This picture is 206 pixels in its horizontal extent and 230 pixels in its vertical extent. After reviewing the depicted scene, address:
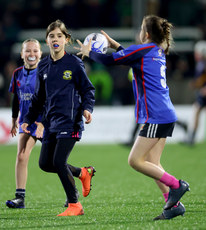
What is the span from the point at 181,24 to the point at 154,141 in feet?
48.9

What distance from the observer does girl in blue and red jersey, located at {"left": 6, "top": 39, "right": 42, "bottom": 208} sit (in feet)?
22.0

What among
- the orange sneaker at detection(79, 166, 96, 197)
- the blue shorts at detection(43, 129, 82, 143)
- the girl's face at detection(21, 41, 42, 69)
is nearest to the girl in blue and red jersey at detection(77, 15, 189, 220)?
the blue shorts at detection(43, 129, 82, 143)

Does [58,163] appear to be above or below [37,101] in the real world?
below

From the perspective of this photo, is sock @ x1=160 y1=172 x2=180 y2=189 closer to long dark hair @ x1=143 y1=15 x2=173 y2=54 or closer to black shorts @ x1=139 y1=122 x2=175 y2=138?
black shorts @ x1=139 y1=122 x2=175 y2=138

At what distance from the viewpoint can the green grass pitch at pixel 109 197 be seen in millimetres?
5359

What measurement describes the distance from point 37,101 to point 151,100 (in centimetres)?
134

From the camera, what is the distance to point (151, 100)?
5.51 metres

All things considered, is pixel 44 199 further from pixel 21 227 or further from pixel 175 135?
pixel 175 135

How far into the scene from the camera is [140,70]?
18.2ft

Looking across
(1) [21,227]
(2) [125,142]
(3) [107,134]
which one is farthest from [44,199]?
(3) [107,134]

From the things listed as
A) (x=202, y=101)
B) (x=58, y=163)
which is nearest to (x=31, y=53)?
(x=58, y=163)

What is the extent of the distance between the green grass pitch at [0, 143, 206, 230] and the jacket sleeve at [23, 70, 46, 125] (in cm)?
104

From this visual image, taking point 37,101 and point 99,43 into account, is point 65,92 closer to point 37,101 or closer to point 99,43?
point 37,101

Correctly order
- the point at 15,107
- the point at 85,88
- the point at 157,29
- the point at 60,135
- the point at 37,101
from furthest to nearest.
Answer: the point at 15,107 → the point at 37,101 → the point at 85,88 → the point at 60,135 → the point at 157,29
